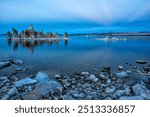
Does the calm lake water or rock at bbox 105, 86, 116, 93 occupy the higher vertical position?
the calm lake water

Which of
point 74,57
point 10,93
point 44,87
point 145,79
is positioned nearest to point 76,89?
point 44,87

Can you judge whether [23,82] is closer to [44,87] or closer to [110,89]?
[44,87]

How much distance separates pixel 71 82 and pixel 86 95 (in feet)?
4.63

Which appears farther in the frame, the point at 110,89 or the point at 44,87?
the point at 44,87

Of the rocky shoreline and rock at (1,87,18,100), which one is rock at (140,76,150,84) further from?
rock at (1,87,18,100)

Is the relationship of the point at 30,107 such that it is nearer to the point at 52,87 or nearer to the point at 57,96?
the point at 57,96

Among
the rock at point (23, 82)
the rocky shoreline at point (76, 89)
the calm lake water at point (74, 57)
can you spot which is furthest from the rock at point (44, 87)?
the calm lake water at point (74, 57)

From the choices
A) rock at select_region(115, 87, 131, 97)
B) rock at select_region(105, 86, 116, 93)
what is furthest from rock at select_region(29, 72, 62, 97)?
rock at select_region(115, 87, 131, 97)

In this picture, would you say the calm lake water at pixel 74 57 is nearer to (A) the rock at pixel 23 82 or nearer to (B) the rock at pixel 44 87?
(B) the rock at pixel 44 87

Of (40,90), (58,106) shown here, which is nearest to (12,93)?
(40,90)

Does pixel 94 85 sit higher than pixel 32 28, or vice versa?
pixel 32 28

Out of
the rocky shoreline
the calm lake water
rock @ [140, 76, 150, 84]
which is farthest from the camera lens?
the calm lake water

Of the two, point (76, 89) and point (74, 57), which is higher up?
point (74, 57)

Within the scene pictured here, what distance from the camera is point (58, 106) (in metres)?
2.92
